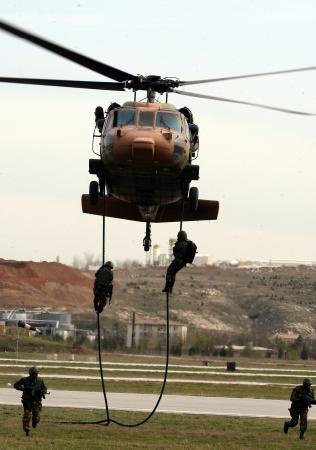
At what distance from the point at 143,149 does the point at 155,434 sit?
44.6 feet

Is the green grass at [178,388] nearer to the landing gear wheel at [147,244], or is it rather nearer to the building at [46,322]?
the landing gear wheel at [147,244]

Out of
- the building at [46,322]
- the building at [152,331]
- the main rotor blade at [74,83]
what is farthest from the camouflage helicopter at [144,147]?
the building at [152,331]

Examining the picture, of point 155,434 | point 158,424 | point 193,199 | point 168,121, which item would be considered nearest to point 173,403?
point 158,424

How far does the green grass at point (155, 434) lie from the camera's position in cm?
2969

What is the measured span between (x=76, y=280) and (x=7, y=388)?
2435 inches

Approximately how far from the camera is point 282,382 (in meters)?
66.0

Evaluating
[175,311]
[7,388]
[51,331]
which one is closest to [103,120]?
[7,388]

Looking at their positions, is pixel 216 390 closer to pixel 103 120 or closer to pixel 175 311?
pixel 103 120

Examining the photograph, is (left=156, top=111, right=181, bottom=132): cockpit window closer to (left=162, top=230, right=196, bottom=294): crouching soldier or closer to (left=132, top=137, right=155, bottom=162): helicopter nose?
(left=132, top=137, right=155, bottom=162): helicopter nose

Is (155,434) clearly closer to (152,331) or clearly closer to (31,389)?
(31,389)

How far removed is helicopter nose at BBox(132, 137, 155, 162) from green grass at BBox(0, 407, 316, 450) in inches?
386

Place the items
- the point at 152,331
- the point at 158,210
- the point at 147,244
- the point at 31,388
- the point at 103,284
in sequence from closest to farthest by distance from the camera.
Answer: the point at 103,284
the point at 147,244
the point at 158,210
the point at 31,388
the point at 152,331

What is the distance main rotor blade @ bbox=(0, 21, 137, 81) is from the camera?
42.8 ft

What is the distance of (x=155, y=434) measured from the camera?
108ft
